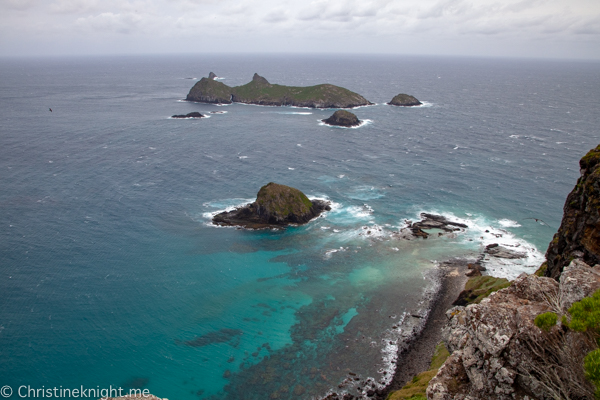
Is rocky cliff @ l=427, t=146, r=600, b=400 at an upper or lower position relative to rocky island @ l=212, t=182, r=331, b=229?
upper

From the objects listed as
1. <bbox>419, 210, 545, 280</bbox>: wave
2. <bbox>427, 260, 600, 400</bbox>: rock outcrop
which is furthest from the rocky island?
<bbox>427, 260, 600, 400</bbox>: rock outcrop

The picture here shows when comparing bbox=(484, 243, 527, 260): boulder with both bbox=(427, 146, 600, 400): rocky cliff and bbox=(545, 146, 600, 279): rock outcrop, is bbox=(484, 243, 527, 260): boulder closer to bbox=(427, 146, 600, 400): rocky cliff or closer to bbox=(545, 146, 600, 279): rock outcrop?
bbox=(545, 146, 600, 279): rock outcrop

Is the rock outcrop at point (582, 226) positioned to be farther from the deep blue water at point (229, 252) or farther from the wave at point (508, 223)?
the wave at point (508, 223)

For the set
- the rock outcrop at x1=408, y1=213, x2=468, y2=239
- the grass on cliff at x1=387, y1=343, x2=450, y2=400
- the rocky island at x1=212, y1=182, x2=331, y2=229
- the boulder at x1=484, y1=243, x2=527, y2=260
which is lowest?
the grass on cliff at x1=387, y1=343, x2=450, y2=400

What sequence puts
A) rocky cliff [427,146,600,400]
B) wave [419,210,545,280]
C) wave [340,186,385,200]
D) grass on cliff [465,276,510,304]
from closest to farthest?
rocky cliff [427,146,600,400] → grass on cliff [465,276,510,304] → wave [419,210,545,280] → wave [340,186,385,200]

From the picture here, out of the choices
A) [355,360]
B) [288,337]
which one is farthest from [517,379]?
[288,337]

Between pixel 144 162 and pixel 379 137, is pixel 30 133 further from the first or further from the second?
pixel 379 137
